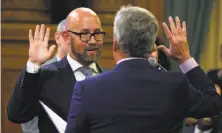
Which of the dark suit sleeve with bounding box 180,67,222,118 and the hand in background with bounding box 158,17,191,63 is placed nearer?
the dark suit sleeve with bounding box 180,67,222,118

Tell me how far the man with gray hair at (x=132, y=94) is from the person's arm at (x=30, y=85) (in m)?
0.32

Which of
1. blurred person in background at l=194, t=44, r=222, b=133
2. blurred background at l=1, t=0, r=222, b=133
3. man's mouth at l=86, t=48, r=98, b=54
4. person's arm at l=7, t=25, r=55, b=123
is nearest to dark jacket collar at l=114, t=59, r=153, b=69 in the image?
person's arm at l=7, t=25, r=55, b=123

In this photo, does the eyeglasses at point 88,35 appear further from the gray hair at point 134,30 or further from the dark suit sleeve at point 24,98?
the gray hair at point 134,30

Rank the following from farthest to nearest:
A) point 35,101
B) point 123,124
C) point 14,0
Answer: point 14,0 < point 35,101 < point 123,124

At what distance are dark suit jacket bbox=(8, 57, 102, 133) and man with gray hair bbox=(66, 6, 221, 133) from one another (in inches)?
13.2

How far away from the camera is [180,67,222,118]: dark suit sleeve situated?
1.95 meters

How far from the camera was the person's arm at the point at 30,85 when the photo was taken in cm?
216

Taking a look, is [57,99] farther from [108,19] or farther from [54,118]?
[108,19]

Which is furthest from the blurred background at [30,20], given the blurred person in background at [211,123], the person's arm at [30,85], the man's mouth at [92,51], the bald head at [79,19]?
the person's arm at [30,85]

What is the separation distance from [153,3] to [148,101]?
129 inches

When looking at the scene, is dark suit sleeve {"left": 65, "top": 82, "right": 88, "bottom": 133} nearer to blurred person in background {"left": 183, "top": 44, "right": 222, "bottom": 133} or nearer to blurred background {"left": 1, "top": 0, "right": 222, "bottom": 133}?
blurred person in background {"left": 183, "top": 44, "right": 222, "bottom": 133}

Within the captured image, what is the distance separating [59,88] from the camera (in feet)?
7.64

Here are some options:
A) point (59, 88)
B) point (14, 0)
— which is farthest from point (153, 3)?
point (59, 88)

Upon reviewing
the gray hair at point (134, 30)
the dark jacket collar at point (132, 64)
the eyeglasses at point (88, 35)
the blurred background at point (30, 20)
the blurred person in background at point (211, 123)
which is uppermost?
the gray hair at point (134, 30)
